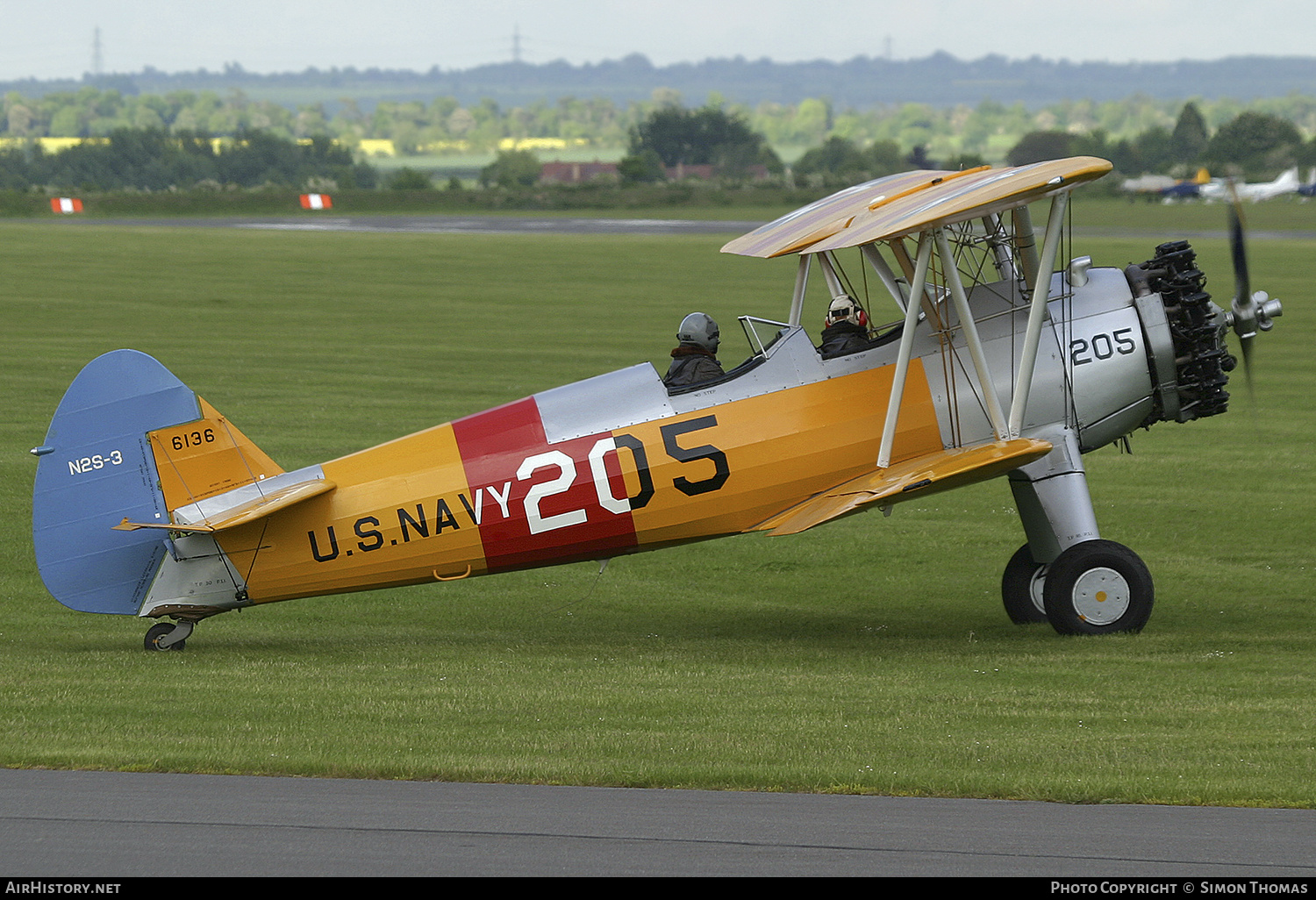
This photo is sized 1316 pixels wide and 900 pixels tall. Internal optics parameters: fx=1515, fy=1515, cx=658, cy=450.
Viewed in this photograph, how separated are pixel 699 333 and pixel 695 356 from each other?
0.57 ft

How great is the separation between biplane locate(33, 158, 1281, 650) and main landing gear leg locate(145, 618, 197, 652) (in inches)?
0.7

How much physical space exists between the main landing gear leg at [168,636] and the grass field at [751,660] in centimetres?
12

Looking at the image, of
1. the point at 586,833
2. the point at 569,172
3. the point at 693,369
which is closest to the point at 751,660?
the point at 693,369

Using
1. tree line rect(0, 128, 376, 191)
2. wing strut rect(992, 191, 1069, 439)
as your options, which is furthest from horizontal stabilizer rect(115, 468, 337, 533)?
tree line rect(0, 128, 376, 191)

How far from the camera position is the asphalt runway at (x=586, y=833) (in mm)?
6238

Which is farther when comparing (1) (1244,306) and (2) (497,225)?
(2) (497,225)

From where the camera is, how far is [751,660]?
1068 cm

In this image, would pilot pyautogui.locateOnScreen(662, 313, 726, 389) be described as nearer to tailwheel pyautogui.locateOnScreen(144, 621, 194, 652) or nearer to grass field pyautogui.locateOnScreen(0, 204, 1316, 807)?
grass field pyautogui.locateOnScreen(0, 204, 1316, 807)

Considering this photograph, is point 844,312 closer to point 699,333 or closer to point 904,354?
point 904,354

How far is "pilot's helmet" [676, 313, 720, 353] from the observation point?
1135 cm

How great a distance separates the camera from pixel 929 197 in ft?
35.2

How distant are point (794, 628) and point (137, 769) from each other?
5802 mm
